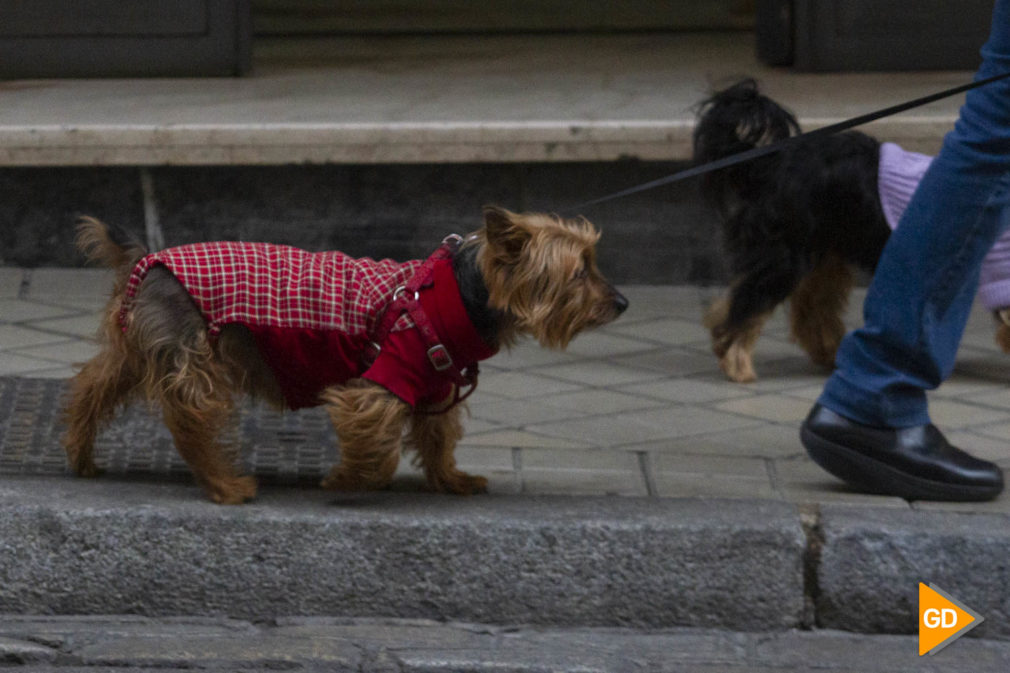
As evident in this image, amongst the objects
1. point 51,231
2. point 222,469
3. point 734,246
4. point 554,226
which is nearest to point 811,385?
point 734,246

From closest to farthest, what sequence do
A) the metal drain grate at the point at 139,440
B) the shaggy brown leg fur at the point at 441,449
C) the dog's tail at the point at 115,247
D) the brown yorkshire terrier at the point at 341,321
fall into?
the brown yorkshire terrier at the point at 341,321
the dog's tail at the point at 115,247
the shaggy brown leg fur at the point at 441,449
the metal drain grate at the point at 139,440

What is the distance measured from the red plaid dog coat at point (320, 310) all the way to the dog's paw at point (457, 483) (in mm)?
262

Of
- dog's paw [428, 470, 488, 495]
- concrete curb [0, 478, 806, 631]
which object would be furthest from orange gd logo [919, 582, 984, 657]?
dog's paw [428, 470, 488, 495]

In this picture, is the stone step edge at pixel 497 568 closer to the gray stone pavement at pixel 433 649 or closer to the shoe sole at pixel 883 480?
the gray stone pavement at pixel 433 649

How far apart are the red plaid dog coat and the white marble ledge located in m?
2.36

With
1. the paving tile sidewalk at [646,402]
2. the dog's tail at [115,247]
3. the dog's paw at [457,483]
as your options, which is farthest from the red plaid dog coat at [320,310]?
the paving tile sidewalk at [646,402]

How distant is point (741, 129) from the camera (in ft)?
14.7

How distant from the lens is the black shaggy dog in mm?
4484

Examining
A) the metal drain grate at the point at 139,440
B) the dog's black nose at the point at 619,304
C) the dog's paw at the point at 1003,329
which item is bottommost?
the dog's paw at the point at 1003,329

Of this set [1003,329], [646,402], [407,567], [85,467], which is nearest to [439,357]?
[407,567]

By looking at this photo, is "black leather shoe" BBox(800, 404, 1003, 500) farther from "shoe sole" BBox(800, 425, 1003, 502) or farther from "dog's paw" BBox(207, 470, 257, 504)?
"dog's paw" BBox(207, 470, 257, 504)

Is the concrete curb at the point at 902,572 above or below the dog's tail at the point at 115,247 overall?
below

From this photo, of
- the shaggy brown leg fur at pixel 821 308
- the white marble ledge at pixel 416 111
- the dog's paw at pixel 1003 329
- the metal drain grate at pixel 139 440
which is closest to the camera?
the metal drain grate at pixel 139 440

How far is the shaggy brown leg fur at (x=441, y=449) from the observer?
334 cm
